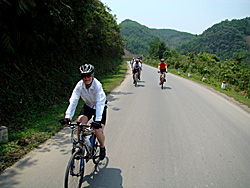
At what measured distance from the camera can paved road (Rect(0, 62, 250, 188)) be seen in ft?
10.5

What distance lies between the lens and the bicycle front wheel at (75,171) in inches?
107

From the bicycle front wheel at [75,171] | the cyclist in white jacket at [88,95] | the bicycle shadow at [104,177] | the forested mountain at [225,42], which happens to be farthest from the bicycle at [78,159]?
the forested mountain at [225,42]

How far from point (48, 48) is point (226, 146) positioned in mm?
8747

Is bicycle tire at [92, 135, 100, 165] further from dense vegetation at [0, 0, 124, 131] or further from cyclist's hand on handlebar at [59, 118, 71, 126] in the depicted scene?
dense vegetation at [0, 0, 124, 131]

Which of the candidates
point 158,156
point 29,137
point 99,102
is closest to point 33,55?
point 29,137

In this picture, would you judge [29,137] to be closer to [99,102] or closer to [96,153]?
[96,153]

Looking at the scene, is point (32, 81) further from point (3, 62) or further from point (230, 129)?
point (230, 129)

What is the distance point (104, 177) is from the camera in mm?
3309

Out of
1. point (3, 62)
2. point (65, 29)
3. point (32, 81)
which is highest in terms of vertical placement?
point (65, 29)

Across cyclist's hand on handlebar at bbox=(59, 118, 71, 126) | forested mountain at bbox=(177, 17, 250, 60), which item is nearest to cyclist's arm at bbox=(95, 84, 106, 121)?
cyclist's hand on handlebar at bbox=(59, 118, 71, 126)

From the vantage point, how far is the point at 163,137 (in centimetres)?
505

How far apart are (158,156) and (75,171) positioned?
6.30 feet

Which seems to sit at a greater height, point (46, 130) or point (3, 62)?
point (3, 62)

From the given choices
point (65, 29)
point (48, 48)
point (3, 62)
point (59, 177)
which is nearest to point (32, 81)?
point (3, 62)
